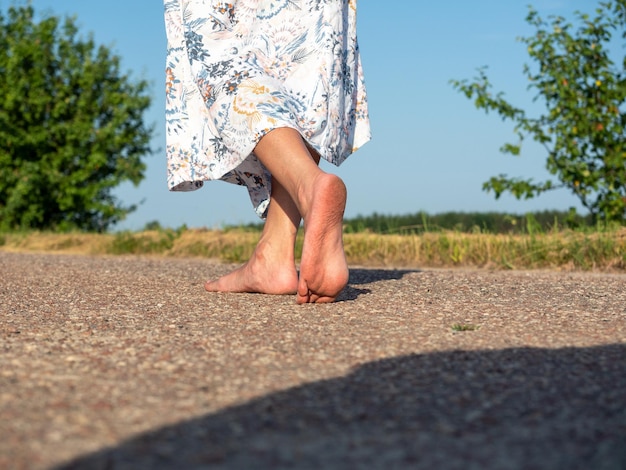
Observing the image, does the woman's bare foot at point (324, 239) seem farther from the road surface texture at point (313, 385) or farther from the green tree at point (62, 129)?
the green tree at point (62, 129)

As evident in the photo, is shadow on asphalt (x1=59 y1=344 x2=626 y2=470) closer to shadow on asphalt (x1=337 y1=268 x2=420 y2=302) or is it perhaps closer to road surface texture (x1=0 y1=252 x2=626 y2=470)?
road surface texture (x1=0 y1=252 x2=626 y2=470)

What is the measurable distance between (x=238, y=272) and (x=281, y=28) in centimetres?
105

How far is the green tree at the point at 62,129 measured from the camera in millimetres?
10516

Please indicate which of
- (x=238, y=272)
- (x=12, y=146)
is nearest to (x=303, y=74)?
(x=238, y=272)

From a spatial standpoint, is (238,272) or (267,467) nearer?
(267,467)

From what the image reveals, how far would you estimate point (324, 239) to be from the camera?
8.32 ft

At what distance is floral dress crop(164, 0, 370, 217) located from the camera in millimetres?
2775

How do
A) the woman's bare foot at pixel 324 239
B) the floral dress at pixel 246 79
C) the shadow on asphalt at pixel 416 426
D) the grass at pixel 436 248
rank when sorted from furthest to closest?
the grass at pixel 436 248 → the floral dress at pixel 246 79 → the woman's bare foot at pixel 324 239 → the shadow on asphalt at pixel 416 426

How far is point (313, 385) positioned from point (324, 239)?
3.27 feet

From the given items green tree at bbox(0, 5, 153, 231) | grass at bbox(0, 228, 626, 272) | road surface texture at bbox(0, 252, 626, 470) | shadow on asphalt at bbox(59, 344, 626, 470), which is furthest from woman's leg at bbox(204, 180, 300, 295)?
green tree at bbox(0, 5, 153, 231)

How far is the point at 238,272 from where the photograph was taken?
3.29m

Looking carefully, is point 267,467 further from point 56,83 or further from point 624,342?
point 56,83

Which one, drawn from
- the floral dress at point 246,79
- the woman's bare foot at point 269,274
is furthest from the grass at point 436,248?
the floral dress at point 246,79

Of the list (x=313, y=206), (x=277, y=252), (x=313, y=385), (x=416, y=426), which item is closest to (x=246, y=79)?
(x=313, y=206)
